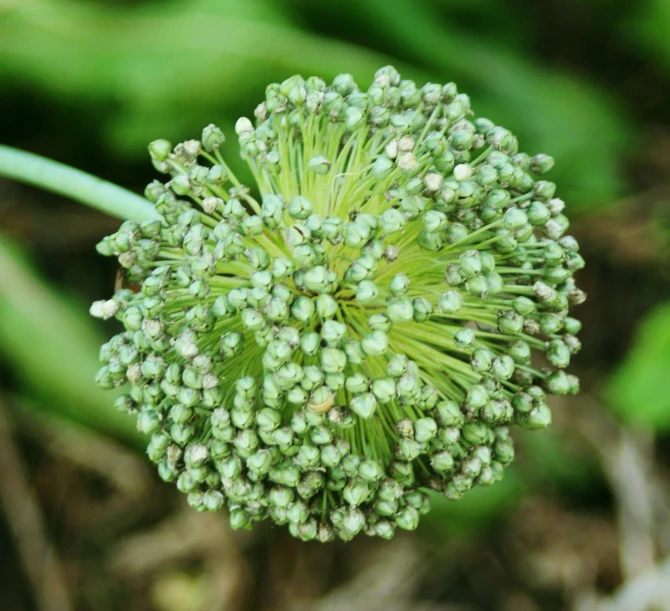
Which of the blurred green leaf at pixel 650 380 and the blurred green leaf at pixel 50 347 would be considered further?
the blurred green leaf at pixel 50 347

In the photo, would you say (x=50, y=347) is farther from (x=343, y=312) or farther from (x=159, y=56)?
(x=343, y=312)

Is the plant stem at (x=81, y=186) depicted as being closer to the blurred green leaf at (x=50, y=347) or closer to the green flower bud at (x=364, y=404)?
the green flower bud at (x=364, y=404)

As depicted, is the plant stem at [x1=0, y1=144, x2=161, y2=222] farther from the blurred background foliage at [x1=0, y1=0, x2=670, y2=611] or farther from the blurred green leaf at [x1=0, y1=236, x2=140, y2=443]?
the blurred green leaf at [x1=0, y1=236, x2=140, y2=443]

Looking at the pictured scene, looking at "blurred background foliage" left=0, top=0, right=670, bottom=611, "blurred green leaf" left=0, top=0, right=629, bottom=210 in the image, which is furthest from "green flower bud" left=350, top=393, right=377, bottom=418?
"blurred green leaf" left=0, top=0, right=629, bottom=210

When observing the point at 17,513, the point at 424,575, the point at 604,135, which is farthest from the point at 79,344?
the point at 604,135

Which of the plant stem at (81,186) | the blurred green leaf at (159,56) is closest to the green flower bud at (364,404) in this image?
the plant stem at (81,186)

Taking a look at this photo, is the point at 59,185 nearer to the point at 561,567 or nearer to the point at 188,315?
the point at 188,315

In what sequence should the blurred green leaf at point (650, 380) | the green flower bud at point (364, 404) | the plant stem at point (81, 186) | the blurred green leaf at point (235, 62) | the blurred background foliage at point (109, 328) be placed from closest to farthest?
the green flower bud at point (364, 404) → the plant stem at point (81, 186) → the blurred green leaf at point (650, 380) → the blurred green leaf at point (235, 62) → the blurred background foliage at point (109, 328)
